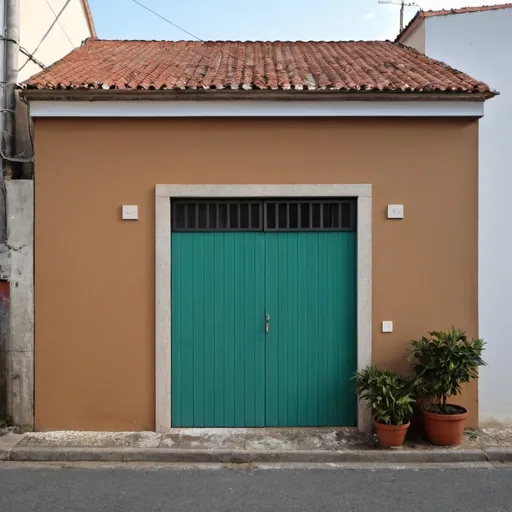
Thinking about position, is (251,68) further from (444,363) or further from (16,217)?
(444,363)

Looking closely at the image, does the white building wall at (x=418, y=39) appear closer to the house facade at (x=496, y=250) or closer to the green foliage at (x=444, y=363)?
the house facade at (x=496, y=250)

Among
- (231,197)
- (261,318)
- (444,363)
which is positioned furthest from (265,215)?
(444,363)

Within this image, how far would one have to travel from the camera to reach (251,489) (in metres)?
4.68

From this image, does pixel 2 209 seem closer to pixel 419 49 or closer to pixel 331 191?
pixel 331 191

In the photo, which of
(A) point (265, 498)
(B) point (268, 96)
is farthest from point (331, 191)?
(A) point (265, 498)

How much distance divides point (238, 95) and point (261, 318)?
2.48 m

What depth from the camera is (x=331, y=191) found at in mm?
5934

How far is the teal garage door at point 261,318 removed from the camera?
600cm

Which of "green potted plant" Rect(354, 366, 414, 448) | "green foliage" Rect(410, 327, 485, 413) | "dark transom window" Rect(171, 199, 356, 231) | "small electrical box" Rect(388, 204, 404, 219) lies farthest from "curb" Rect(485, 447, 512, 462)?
"dark transom window" Rect(171, 199, 356, 231)

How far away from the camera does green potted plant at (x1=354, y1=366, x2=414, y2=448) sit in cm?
540

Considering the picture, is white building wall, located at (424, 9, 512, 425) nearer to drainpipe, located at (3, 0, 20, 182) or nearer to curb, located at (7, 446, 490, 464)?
curb, located at (7, 446, 490, 464)

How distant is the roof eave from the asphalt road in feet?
12.6

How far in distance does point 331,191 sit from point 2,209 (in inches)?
147

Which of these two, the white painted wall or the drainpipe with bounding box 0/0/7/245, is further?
the white painted wall
